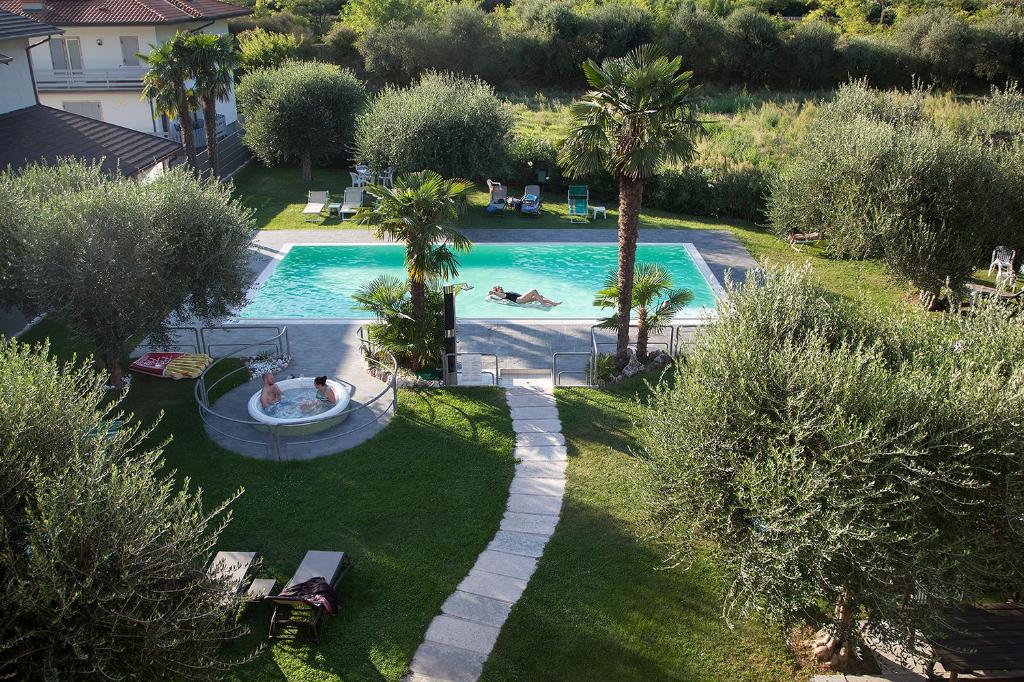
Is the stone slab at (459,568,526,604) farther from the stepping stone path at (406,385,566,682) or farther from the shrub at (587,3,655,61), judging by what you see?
the shrub at (587,3,655,61)

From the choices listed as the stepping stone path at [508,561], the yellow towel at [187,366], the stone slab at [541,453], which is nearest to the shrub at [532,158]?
the yellow towel at [187,366]

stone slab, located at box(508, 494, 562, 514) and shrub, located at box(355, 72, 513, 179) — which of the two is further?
shrub, located at box(355, 72, 513, 179)

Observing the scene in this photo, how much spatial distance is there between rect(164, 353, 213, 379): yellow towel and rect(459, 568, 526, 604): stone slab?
937 centimetres

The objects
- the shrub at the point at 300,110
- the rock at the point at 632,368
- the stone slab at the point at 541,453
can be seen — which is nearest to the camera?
the stone slab at the point at 541,453

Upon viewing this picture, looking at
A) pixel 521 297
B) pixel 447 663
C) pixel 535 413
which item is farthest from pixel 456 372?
pixel 447 663

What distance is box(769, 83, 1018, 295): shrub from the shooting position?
22031mm

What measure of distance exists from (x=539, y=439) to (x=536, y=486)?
5.39ft

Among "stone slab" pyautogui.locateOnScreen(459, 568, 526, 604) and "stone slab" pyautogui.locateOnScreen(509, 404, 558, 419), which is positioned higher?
"stone slab" pyautogui.locateOnScreen(509, 404, 558, 419)

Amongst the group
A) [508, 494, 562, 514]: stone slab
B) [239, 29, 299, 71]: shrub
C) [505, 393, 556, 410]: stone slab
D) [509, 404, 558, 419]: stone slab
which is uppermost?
[239, 29, 299, 71]: shrub

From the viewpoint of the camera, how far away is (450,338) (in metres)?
18.6

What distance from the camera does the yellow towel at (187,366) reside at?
61.8 ft

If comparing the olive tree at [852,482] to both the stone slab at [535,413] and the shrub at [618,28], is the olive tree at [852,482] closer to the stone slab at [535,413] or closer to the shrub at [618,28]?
the stone slab at [535,413]

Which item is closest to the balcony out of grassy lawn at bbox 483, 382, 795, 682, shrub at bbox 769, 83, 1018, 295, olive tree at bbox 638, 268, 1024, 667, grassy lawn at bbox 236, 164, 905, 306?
grassy lawn at bbox 236, 164, 905, 306

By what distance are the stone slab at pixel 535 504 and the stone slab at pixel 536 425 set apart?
2296 mm
